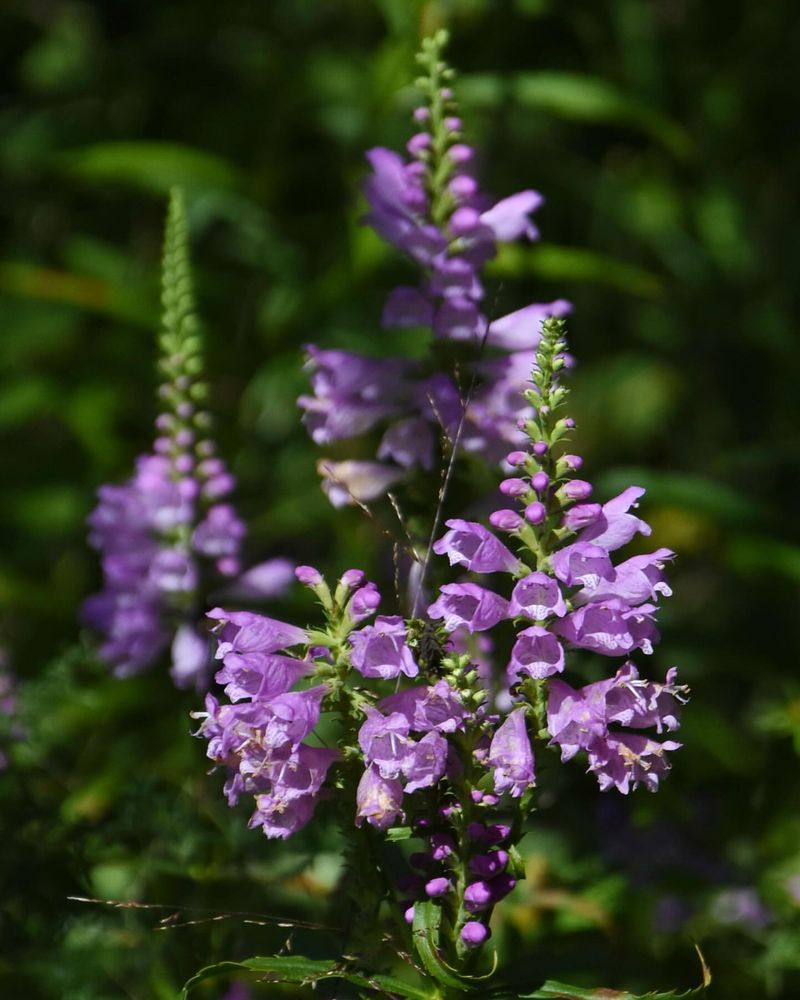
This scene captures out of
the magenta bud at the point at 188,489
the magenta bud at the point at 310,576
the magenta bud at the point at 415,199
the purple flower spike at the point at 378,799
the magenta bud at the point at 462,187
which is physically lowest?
the magenta bud at the point at 188,489

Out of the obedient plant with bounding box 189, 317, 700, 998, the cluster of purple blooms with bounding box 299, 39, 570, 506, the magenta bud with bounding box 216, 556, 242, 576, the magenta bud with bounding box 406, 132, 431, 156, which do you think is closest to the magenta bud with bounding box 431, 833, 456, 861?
the obedient plant with bounding box 189, 317, 700, 998

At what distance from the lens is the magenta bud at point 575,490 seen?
1.72 m

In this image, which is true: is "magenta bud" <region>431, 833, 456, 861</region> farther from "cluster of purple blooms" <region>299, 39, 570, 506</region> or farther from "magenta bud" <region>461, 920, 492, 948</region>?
"cluster of purple blooms" <region>299, 39, 570, 506</region>

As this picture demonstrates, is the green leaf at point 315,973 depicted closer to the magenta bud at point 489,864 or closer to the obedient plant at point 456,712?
the obedient plant at point 456,712

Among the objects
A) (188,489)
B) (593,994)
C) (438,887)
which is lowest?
(593,994)

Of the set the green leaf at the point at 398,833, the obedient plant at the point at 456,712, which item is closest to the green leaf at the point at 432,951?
Result: the obedient plant at the point at 456,712

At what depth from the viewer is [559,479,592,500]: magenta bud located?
172 cm

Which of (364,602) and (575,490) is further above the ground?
(575,490)

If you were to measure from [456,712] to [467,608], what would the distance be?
167 millimetres

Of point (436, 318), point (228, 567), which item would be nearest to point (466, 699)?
point (436, 318)

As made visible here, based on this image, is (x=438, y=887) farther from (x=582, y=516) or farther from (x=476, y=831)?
(x=582, y=516)

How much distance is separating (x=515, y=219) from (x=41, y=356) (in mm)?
2677

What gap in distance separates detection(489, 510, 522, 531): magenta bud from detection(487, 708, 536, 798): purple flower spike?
257 millimetres

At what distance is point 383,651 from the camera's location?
1.69m
